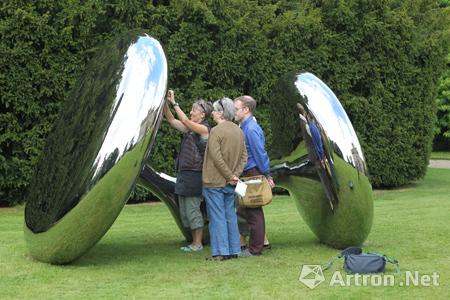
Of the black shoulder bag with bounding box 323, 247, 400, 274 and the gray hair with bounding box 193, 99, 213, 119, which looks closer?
the black shoulder bag with bounding box 323, 247, 400, 274

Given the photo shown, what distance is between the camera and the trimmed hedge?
39.5 feet

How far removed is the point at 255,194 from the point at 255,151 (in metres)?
0.44

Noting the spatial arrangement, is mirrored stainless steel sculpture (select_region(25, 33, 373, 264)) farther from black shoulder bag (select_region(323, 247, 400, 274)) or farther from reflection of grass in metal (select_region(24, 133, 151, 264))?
black shoulder bag (select_region(323, 247, 400, 274))

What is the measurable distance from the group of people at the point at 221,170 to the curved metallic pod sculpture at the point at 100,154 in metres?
0.62

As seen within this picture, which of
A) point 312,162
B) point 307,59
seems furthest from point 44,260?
point 307,59

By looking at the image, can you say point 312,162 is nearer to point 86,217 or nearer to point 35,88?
point 86,217

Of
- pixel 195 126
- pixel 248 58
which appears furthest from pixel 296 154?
pixel 248 58

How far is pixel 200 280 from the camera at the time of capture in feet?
20.4

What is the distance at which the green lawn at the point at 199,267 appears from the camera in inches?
227

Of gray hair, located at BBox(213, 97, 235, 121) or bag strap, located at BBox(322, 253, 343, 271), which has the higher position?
gray hair, located at BBox(213, 97, 235, 121)

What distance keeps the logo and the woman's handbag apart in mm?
813

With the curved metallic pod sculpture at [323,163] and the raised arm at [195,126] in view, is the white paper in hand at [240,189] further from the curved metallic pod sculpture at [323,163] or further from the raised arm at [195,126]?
the curved metallic pod sculpture at [323,163]
